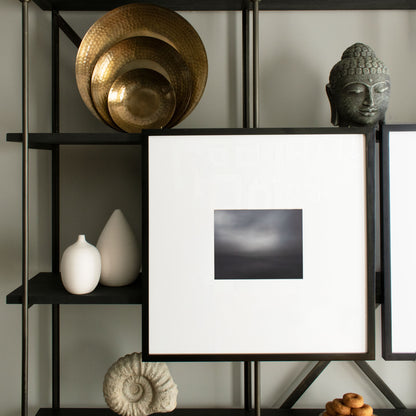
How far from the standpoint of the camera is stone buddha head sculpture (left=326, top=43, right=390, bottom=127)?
3.06 ft

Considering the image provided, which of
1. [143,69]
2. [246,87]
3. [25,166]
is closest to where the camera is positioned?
[25,166]

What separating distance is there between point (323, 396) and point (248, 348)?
40cm

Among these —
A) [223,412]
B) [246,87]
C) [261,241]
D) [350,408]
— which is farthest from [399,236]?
[223,412]

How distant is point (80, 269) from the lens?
947 mm

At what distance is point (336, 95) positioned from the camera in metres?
0.97

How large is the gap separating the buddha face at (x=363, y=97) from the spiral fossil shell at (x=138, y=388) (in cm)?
71

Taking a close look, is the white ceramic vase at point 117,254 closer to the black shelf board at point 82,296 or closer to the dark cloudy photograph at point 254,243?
the black shelf board at point 82,296

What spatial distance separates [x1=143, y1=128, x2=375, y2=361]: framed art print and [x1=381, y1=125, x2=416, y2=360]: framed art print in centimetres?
4

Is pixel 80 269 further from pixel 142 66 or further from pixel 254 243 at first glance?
pixel 142 66

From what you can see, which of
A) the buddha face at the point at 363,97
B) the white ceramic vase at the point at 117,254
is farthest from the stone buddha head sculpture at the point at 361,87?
the white ceramic vase at the point at 117,254

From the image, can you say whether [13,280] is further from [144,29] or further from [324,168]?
[324,168]

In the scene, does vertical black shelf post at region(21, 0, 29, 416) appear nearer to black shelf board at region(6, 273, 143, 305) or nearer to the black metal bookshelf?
black shelf board at region(6, 273, 143, 305)

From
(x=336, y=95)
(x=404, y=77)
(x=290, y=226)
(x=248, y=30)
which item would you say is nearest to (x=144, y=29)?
(x=248, y=30)

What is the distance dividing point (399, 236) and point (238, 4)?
0.68m
